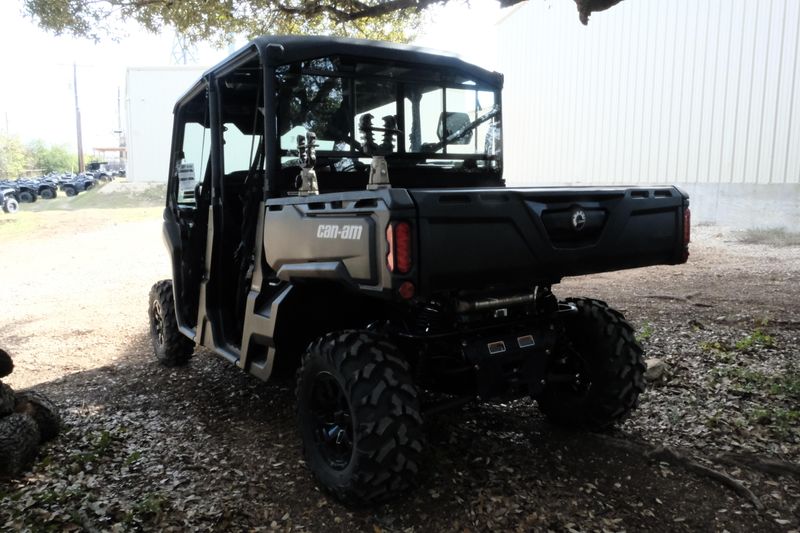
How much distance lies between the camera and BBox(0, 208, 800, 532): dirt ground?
2830 millimetres

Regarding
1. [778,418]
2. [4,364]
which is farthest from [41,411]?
[778,418]

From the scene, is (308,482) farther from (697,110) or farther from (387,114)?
(697,110)

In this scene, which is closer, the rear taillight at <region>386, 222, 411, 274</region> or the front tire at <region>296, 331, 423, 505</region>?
the rear taillight at <region>386, 222, 411, 274</region>

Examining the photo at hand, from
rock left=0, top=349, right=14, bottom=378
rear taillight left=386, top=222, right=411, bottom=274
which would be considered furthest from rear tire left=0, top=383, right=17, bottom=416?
rear taillight left=386, top=222, right=411, bottom=274

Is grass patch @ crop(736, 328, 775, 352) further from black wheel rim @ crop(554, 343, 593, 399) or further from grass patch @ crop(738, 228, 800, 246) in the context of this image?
grass patch @ crop(738, 228, 800, 246)

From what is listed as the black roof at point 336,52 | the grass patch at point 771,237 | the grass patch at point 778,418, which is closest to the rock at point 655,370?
the grass patch at point 778,418

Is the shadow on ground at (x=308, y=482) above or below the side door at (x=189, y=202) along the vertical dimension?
below

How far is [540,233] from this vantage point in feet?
8.94

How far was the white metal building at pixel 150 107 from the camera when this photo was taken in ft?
92.5

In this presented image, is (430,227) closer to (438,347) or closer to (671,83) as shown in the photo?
(438,347)

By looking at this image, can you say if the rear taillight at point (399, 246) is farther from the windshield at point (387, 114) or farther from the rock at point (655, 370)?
the rock at point (655, 370)

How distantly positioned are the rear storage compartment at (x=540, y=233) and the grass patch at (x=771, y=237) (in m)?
9.76

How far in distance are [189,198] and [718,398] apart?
3896 millimetres

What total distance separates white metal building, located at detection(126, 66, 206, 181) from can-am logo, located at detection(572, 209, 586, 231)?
27.9 m
